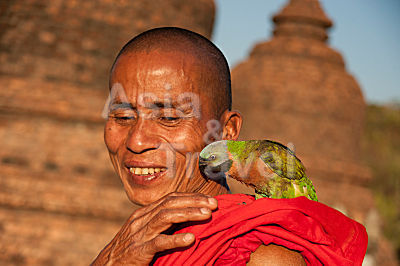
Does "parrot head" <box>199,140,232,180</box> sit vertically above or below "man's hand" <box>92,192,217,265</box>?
above

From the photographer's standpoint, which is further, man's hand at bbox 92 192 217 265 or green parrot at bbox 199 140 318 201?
green parrot at bbox 199 140 318 201

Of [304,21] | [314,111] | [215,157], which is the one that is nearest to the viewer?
Answer: [215,157]

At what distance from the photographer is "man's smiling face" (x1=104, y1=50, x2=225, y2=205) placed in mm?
1623

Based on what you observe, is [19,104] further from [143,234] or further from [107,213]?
[143,234]

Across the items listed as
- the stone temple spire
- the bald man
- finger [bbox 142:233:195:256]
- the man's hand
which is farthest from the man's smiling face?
the stone temple spire

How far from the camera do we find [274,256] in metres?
1.38

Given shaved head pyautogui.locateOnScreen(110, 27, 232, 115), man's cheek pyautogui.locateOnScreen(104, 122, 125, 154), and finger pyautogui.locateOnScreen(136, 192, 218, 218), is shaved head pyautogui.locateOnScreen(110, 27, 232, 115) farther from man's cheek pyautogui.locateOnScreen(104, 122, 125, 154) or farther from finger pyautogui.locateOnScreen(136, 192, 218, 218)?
finger pyautogui.locateOnScreen(136, 192, 218, 218)

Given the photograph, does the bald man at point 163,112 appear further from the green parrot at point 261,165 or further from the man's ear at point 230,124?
the green parrot at point 261,165

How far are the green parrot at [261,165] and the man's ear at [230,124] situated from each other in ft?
0.62

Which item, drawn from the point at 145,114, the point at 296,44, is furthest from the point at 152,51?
the point at 296,44

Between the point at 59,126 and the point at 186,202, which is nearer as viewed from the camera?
the point at 186,202

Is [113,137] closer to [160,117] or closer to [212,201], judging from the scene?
[160,117]

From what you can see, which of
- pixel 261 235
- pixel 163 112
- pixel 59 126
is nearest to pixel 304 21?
pixel 59 126

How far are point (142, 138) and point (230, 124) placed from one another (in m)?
0.35
